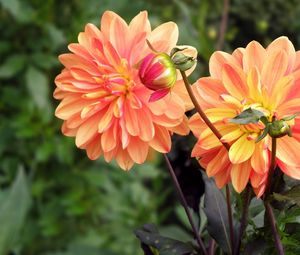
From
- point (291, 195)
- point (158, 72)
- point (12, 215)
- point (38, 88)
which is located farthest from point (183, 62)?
point (38, 88)

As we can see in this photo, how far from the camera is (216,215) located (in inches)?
22.9

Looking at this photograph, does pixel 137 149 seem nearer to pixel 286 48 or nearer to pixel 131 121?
pixel 131 121

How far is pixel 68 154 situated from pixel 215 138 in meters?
0.92

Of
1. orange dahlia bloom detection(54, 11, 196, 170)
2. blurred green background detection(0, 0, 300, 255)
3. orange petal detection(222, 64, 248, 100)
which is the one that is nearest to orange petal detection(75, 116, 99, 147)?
orange dahlia bloom detection(54, 11, 196, 170)

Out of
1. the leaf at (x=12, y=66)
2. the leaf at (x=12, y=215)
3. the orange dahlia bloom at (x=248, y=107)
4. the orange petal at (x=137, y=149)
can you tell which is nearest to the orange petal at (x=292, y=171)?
the orange dahlia bloom at (x=248, y=107)

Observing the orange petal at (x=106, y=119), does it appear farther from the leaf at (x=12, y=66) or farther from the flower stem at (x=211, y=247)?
the leaf at (x=12, y=66)

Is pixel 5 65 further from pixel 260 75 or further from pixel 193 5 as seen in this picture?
pixel 260 75

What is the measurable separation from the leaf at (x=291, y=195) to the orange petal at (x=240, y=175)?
26 millimetres

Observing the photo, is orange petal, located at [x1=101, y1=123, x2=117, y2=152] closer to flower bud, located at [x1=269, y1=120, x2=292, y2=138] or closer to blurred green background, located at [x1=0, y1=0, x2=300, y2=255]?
flower bud, located at [x1=269, y1=120, x2=292, y2=138]

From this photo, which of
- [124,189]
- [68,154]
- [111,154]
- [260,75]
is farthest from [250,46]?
[124,189]

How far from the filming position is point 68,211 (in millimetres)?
1348

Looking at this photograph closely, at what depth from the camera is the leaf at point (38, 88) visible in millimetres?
1325

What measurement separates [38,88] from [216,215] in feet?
2.65

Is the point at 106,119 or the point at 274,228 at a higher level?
the point at 106,119
